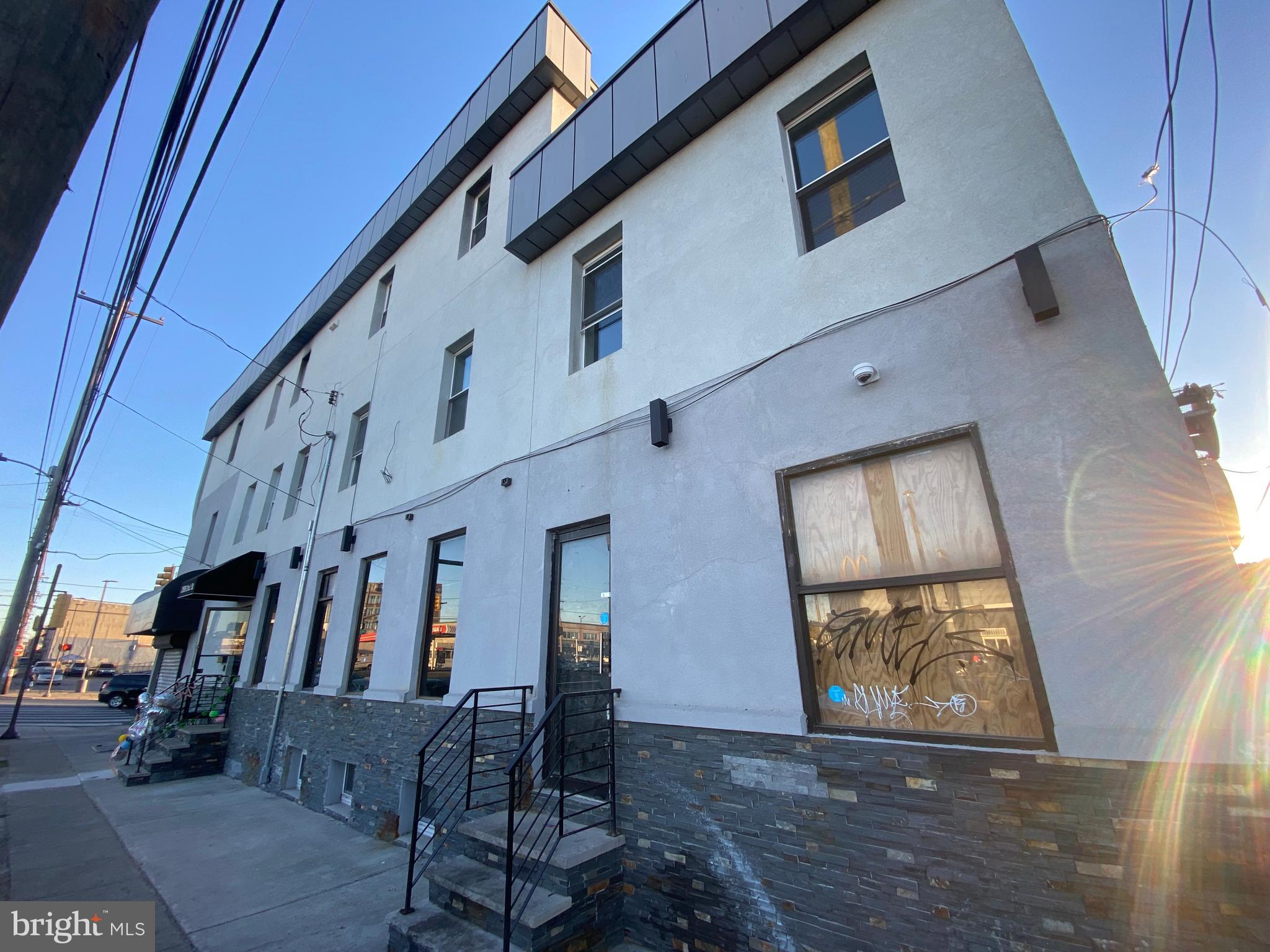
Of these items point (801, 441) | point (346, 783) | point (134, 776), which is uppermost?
point (801, 441)

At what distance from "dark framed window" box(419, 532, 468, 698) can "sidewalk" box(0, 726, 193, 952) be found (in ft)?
9.45

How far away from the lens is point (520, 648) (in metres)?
5.46

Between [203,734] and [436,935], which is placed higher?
[203,734]

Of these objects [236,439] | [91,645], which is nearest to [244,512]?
[236,439]

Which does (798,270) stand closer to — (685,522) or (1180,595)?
(685,522)

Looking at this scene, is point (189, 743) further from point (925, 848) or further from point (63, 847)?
point (925, 848)

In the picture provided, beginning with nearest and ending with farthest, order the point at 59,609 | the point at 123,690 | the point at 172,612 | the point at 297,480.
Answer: the point at 297,480 < the point at 172,612 < the point at 59,609 < the point at 123,690

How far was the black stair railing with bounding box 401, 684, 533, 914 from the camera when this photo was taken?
4988 millimetres

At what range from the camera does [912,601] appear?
328 cm

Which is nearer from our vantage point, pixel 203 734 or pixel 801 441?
pixel 801 441

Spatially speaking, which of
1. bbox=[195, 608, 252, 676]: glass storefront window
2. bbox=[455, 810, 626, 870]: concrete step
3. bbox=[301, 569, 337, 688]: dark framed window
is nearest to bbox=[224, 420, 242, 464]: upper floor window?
bbox=[195, 608, 252, 676]: glass storefront window

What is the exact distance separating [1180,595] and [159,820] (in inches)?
448

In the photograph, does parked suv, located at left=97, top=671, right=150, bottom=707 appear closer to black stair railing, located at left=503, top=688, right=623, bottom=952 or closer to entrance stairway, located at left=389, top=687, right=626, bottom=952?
entrance stairway, located at left=389, top=687, right=626, bottom=952

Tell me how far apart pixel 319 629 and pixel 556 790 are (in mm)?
6769
